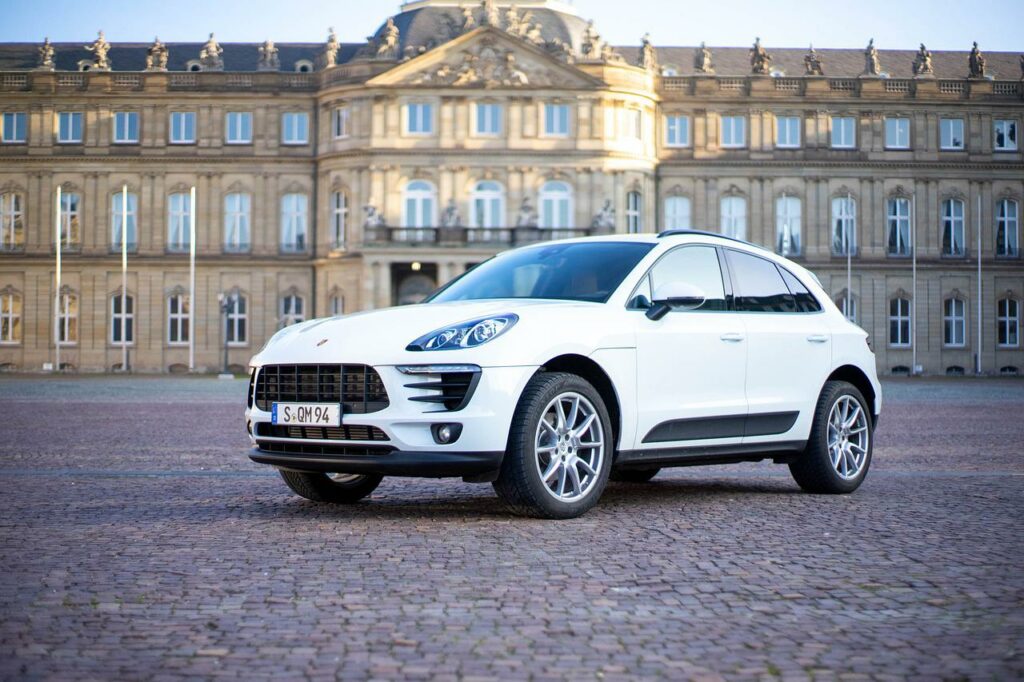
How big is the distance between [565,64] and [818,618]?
55.4m

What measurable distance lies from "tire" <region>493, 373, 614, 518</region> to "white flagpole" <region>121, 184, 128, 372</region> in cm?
5625

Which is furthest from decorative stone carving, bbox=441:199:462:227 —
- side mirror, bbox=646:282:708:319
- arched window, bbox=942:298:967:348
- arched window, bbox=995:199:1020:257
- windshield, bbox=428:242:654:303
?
side mirror, bbox=646:282:708:319

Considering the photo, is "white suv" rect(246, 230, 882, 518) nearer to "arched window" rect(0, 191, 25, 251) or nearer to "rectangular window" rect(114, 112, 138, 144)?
"rectangular window" rect(114, 112, 138, 144)

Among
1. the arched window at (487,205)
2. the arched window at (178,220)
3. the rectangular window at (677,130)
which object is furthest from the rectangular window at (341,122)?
the rectangular window at (677,130)

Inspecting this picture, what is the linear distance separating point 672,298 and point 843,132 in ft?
193

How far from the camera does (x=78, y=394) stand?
1300 inches

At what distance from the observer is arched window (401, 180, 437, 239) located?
59.5 m

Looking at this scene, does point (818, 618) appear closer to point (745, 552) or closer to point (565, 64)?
point (745, 552)

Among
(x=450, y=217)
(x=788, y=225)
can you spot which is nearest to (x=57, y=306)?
(x=450, y=217)

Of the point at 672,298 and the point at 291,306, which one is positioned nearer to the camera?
the point at 672,298

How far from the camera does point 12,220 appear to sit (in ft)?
213

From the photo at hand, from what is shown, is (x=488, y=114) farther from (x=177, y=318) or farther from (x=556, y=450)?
(x=556, y=450)

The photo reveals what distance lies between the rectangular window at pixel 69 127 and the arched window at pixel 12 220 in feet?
11.9

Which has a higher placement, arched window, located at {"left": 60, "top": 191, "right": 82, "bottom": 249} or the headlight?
arched window, located at {"left": 60, "top": 191, "right": 82, "bottom": 249}
